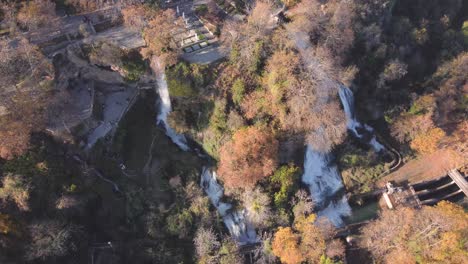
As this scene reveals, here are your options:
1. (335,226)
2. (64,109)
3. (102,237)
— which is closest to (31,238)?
(102,237)

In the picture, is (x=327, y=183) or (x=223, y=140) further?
(x=327, y=183)

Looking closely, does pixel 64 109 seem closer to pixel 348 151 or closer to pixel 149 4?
pixel 149 4

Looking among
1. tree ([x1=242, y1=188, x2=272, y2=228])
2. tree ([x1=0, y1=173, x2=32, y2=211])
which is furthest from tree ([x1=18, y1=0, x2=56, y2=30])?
tree ([x1=242, y1=188, x2=272, y2=228])

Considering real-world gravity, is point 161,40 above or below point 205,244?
above

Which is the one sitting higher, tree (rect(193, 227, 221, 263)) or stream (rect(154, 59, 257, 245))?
stream (rect(154, 59, 257, 245))

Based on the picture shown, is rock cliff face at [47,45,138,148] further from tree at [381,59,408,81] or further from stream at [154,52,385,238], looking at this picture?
tree at [381,59,408,81]

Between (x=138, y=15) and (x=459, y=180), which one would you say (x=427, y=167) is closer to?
(x=459, y=180)

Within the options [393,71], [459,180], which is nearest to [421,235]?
[459,180]
